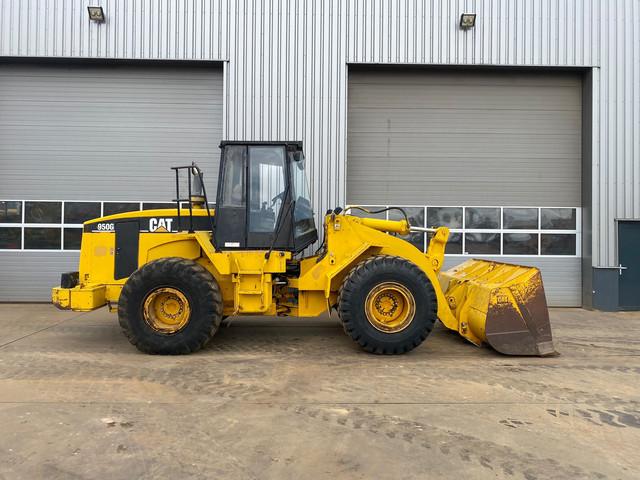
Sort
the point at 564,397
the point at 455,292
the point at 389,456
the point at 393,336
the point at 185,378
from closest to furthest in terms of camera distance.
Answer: the point at 389,456, the point at 564,397, the point at 185,378, the point at 393,336, the point at 455,292

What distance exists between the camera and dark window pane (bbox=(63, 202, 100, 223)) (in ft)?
35.0

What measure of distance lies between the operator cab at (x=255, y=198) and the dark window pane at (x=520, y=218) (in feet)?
21.5

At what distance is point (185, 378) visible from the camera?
16.5ft

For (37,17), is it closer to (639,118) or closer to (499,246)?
(499,246)

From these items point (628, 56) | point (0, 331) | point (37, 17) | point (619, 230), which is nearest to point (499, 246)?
point (619, 230)

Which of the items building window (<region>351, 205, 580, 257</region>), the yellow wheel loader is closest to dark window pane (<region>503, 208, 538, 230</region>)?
building window (<region>351, 205, 580, 257</region>)

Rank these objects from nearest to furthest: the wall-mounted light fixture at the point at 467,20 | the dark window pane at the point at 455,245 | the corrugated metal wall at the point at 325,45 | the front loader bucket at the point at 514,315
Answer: the front loader bucket at the point at 514,315 → the wall-mounted light fixture at the point at 467,20 → the corrugated metal wall at the point at 325,45 → the dark window pane at the point at 455,245

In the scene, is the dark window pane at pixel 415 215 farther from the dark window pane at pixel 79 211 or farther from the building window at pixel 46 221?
the dark window pane at pixel 79 211

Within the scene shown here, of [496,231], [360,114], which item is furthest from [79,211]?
[496,231]

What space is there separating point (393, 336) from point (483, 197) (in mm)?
6202

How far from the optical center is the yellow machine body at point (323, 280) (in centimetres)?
584

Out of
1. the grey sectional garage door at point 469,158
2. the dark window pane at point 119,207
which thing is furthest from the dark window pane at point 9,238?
the grey sectional garage door at point 469,158

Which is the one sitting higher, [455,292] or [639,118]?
[639,118]

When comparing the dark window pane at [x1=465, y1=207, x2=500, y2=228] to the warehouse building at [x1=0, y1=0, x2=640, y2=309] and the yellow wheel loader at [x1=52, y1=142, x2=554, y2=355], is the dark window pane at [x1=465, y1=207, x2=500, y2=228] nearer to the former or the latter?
the warehouse building at [x1=0, y1=0, x2=640, y2=309]
